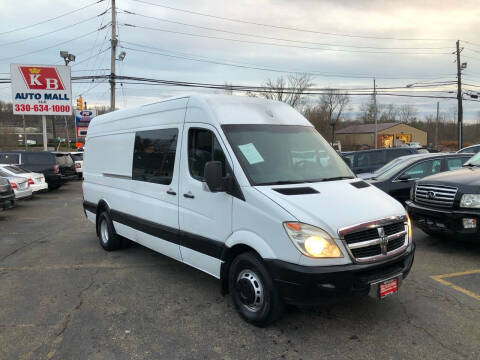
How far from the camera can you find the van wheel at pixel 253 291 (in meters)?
3.53

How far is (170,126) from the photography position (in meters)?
4.96

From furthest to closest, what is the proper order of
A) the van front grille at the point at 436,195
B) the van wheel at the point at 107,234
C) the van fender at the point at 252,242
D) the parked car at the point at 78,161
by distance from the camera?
the parked car at the point at 78,161
the van wheel at the point at 107,234
the van front grille at the point at 436,195
the van fender at the point at 252,242

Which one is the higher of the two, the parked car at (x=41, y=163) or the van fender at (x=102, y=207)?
the parked car at (x=41, y=163)

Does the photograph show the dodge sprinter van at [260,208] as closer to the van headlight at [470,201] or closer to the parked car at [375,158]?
the van headlight at [470,201]

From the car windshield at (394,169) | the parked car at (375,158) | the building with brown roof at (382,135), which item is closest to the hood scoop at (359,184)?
the car windshield at (394,169)

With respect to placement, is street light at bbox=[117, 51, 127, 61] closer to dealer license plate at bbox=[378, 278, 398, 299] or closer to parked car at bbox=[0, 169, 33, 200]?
parked car at bbox=[0, 169, 33, 200]

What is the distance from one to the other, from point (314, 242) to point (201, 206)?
147 centimetres

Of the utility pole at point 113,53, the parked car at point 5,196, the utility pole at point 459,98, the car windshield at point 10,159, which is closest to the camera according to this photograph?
the parked car at point 5,196

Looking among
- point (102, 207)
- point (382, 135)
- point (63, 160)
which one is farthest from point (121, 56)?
point (382, 135)

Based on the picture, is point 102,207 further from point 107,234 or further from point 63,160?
point 63,160

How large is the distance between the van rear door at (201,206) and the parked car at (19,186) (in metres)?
9.79

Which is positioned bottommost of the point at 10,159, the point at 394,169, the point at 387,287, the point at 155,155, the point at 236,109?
the point at 387,287

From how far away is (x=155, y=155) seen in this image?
522 centimetres

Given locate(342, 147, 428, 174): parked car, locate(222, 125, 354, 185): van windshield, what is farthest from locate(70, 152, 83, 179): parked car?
locate(222, 125, 354, 185): van windshield
